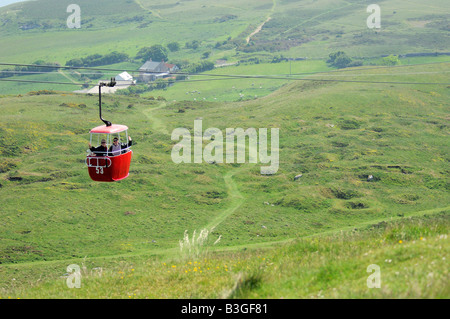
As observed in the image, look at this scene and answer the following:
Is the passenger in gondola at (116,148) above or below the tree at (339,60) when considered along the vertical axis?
above

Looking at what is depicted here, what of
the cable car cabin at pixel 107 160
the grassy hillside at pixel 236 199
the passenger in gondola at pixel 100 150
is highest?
the passenger in gondola at pixel 100 150

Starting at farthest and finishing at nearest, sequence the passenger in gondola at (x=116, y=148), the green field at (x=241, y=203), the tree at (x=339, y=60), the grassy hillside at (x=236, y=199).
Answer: the tree at (x=339, y=60), the passenger in gondola at (x=116, y=148), the grassy hillside at (x=236, y=199), the green field at (x=241, y=203)

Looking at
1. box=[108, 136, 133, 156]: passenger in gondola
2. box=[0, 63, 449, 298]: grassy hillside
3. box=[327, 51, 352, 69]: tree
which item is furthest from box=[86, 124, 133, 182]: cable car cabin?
box=[327, 51, 352, 69]: tree

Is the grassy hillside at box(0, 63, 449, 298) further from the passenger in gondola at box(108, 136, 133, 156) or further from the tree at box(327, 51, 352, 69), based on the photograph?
the tree at box(327, 51, 352, 69)

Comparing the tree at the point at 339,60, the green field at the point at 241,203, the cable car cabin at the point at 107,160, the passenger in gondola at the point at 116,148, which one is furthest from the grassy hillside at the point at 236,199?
the tree at the point at 339,60

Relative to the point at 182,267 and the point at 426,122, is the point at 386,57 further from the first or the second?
the point at 182,267

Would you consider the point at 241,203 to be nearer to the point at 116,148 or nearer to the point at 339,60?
the point at 116,148

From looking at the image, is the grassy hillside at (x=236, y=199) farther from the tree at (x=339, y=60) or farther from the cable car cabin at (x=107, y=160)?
the tree at (x=339, y=60)

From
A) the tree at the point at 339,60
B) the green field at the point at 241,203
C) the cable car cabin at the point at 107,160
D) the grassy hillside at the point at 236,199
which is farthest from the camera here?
the tree at the point at 339,60
